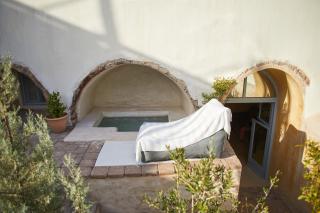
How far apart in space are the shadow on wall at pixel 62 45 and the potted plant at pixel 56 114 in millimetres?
414

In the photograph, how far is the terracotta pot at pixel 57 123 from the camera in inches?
227

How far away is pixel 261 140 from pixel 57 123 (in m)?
6.82

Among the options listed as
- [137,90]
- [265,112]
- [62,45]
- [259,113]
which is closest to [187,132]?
[62,45]

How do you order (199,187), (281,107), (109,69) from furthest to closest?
(281,107)
(109,69)
(199,187)

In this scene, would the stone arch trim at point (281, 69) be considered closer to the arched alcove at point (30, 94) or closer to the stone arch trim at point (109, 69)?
the stone arch trim at point (109, 69)

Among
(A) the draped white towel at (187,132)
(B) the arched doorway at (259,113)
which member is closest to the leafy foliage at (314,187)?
(A) the draped white towel at (187,132)

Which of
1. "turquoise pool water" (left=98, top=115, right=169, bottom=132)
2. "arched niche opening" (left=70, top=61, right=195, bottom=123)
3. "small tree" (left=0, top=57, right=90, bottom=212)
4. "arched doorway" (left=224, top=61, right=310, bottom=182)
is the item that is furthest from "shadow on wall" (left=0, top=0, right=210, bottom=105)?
"small tree" (left=0, top=57, right=90, bottom=212)

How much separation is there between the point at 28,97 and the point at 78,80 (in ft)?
7.02

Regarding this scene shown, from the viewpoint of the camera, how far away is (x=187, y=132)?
460 cm

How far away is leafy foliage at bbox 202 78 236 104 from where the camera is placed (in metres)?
5.97

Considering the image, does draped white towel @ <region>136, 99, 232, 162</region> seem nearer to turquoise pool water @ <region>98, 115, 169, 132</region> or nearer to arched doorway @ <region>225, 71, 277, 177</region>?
turquoise pool water @ <region>98, 115, 169, 132</region>

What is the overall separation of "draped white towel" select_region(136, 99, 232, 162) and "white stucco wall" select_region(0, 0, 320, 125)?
1729mm

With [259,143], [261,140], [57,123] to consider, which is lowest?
[259,143]

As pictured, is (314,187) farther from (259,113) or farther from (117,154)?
(259,113)
